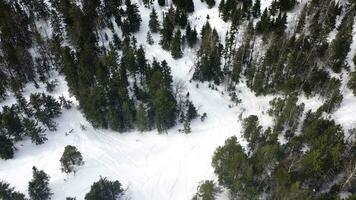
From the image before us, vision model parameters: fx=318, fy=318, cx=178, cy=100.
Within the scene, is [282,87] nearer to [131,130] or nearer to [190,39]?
[190,39]

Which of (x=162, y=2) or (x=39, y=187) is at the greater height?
(x=162, y=2)

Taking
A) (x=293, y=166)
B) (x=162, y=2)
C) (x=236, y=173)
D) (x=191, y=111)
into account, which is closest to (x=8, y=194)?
(x=236, y=173)

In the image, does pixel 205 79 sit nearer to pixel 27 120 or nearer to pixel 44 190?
pixel 27 120

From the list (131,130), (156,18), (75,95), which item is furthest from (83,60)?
(156,18)

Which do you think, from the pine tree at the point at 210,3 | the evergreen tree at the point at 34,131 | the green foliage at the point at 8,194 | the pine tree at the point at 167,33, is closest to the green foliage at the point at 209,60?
the pine tree at the point at 167,33

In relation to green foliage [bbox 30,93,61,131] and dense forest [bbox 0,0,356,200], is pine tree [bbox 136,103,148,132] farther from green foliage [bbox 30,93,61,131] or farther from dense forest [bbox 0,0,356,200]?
green foliage [bbox 30,93,61,131]

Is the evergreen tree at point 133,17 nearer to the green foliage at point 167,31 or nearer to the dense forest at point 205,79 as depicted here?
the dense forest at point 205,79
